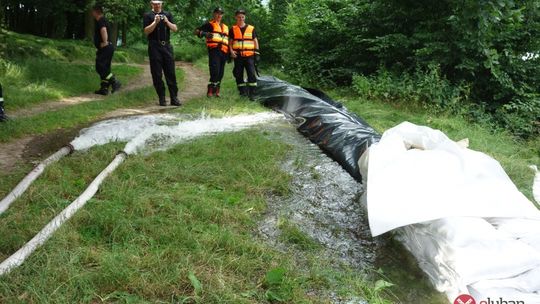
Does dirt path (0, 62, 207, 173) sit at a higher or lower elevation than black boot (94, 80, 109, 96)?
lower

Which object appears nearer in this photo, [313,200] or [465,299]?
[465,299]

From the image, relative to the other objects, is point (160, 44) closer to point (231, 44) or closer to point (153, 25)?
point (153, 25)

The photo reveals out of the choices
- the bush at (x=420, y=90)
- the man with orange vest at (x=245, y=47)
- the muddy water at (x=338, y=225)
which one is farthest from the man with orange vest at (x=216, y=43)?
the muddy water at (x=338, y=225)

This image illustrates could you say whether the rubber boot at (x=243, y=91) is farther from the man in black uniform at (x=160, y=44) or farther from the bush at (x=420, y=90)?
the bush at (x=420, y=90)

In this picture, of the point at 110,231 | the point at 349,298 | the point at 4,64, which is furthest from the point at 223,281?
the point at 4,64

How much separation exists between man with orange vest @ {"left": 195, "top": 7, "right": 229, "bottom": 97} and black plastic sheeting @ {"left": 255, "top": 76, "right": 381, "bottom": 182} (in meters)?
0.83

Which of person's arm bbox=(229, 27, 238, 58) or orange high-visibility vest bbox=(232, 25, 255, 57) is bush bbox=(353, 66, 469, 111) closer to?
orange high-visibility vest bbox=(232, 25, 255, 57)

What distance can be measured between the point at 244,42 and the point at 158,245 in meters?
5.83

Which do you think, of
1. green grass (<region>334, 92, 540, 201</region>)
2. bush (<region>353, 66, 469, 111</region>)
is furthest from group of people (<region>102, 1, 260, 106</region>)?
bush (<region>353, 66, 469, 111</region>)

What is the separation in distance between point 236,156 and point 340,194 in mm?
1185

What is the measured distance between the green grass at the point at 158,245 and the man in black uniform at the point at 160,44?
347 centimetres

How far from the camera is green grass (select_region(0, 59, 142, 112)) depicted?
273 inches

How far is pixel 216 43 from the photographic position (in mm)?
7770

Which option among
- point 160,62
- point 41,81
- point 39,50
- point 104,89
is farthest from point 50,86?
point 39,50
